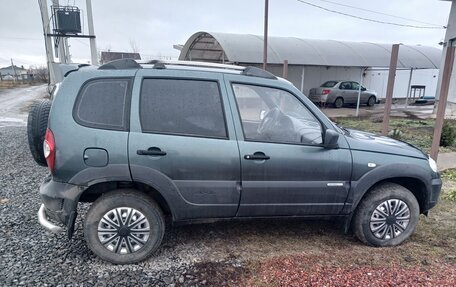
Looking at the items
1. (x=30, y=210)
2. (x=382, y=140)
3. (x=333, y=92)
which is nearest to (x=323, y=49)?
(x=333, y=92)

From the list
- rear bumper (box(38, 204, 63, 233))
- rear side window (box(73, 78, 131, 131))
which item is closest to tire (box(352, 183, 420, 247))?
rear side window (box(73, 78, 131, 131))

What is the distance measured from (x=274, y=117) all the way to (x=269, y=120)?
63 mm

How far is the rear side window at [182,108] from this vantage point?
303 cm

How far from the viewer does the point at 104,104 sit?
299cm

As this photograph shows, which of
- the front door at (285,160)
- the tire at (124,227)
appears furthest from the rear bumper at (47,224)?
the front door at (285,160)

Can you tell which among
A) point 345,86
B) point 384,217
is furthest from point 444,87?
point 345,86

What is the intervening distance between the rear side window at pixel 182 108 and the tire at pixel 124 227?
2.29 feet

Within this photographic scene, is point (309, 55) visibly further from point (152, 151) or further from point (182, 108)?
point (152, 151)

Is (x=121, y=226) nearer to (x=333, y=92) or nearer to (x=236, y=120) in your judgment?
(x=236, y=120)

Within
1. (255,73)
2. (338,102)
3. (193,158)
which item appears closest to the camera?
(193,158)

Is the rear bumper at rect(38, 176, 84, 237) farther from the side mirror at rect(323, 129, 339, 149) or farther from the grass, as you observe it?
the grass

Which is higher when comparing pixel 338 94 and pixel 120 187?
pixel 120 187

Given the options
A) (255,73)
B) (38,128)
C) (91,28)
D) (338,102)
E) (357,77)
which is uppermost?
(91,28)

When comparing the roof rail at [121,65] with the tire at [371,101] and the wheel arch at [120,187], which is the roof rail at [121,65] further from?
the tire at [371,101]
